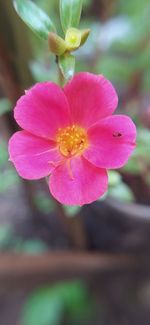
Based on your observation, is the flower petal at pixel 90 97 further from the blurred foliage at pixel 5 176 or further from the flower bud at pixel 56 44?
the blurred foliage at pixel 5 176

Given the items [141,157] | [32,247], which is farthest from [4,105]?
[32,247]

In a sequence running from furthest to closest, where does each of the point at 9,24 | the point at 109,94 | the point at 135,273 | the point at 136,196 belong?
the point at 135,273, the point at 136,196, the point at 9,24, the point at 109,94

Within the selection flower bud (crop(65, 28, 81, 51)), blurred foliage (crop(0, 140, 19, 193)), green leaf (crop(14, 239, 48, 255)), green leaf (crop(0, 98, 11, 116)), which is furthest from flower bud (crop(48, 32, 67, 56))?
green leaf (crop(14, 239, 48, 255))

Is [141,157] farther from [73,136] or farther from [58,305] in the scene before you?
[58,305]

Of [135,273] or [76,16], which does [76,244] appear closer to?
[135,273]

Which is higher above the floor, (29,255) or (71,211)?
(71,211)

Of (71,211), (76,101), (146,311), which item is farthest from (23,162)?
(146,311)

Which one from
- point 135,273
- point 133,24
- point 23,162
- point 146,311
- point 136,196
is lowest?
point 146,311
